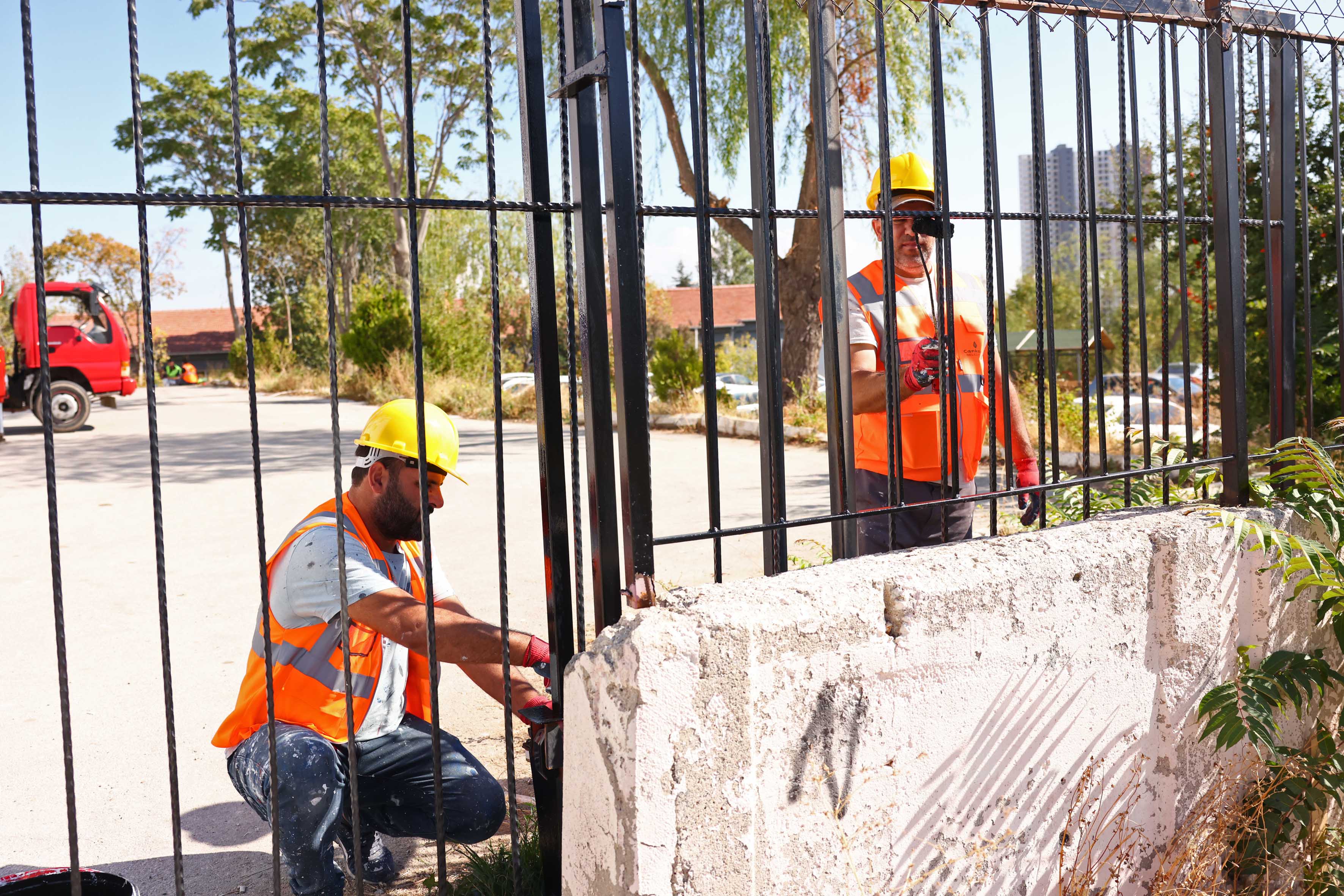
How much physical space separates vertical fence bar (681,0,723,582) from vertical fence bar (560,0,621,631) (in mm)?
218

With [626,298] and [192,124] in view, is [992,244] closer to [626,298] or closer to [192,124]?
[626,298]

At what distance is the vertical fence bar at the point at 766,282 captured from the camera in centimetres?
225

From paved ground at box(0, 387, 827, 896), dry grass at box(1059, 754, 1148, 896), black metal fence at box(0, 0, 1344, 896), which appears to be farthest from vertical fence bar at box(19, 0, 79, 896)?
dry grass at box(1059, 754, 1148, 896)

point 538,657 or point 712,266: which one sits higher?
point 712,266

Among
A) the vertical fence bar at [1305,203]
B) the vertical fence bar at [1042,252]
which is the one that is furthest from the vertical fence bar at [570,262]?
the vertical fence bar at [1305,203]

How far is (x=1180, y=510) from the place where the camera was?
2912 mm

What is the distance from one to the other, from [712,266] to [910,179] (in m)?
1.58

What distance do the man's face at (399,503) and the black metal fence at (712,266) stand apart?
54cm

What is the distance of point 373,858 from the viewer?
298 cm

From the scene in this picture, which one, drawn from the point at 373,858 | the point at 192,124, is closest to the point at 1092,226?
the point at 373,858

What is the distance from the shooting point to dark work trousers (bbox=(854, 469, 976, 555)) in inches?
136

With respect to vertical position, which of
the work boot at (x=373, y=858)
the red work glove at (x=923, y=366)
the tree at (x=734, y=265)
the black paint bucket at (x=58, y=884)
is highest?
the tree at (x=734, y=265)

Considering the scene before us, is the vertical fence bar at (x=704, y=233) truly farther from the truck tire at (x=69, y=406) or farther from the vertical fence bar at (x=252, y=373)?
the truck tire at (x=69, y=406)

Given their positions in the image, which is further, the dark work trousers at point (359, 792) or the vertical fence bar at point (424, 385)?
the dark work trousers at point (359, 792)
